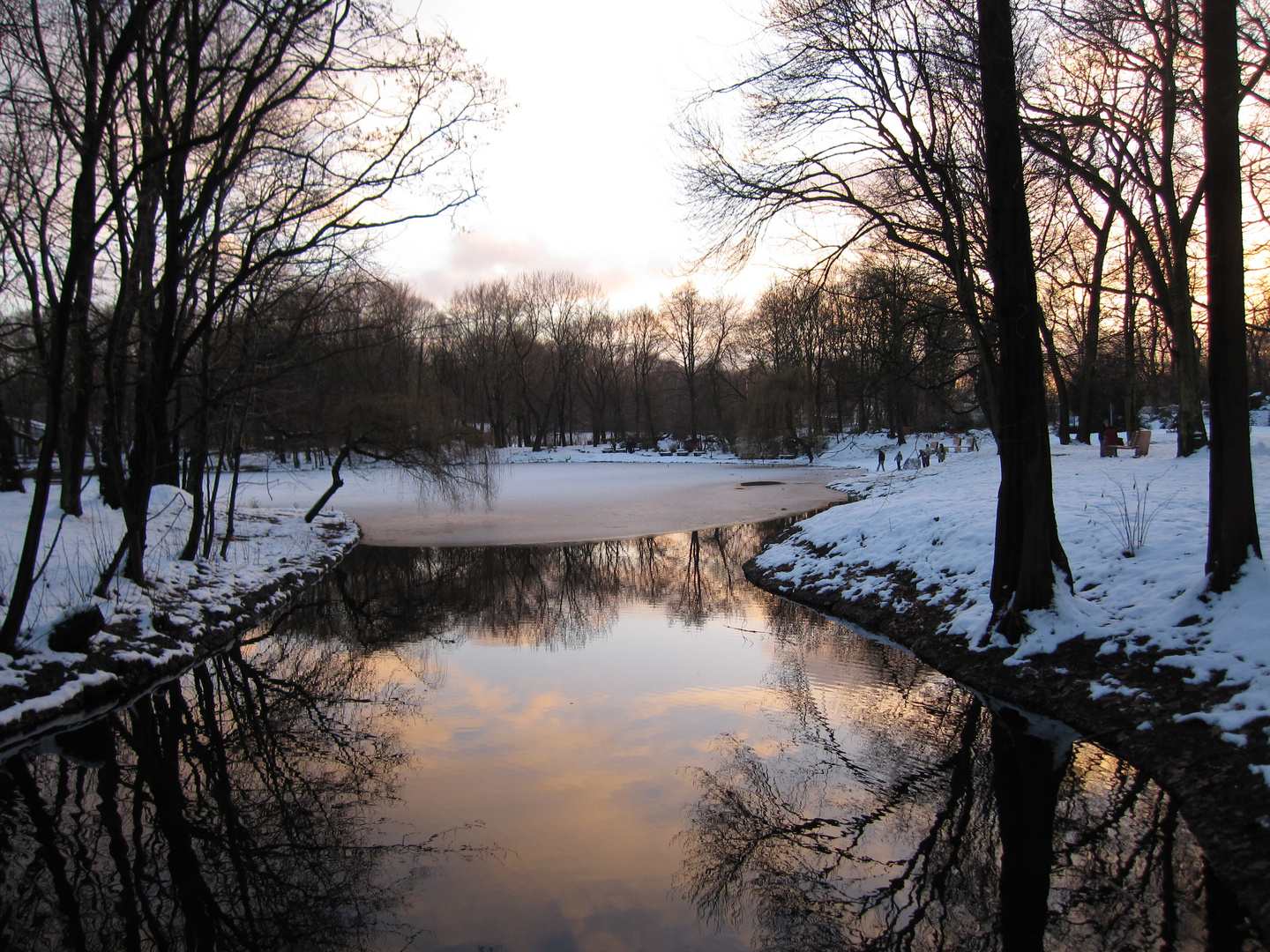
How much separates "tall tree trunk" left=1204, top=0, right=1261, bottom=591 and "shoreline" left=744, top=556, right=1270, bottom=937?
1.34 metres

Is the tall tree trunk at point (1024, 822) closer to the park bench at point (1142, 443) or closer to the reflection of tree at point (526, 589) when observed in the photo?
the reflection of tree at point (526, 589)

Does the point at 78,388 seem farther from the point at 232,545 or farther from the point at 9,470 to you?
the point at 9,470

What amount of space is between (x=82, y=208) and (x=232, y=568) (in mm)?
7207

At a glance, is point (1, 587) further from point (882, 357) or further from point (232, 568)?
point (882, 357)

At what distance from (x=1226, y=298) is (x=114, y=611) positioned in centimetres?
1158

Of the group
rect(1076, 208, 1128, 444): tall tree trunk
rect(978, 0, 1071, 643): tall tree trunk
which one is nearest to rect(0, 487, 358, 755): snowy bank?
rect(978, 0, 1071, 643): tall tree trunk

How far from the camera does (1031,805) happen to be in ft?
15.8

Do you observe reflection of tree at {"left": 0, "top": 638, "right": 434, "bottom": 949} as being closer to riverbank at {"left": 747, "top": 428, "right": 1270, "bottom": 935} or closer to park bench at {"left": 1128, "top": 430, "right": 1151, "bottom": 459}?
riverbank at {"left": 747, "top": 428, "right": 1270, "bottom": 935}

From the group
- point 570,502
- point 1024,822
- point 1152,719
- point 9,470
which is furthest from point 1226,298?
point 570,502

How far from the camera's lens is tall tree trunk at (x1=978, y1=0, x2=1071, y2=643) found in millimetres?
6730

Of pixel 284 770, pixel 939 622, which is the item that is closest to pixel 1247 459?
pixel 939 622

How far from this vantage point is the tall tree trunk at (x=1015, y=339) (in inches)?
265

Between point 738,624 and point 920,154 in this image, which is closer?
point 920,154

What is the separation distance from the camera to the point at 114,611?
8797 mm
